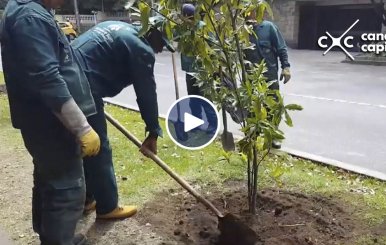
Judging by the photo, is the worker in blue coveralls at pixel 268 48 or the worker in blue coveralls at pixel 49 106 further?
the worker in blue coveralls at pixel 268 48

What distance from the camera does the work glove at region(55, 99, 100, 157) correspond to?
2.51 m

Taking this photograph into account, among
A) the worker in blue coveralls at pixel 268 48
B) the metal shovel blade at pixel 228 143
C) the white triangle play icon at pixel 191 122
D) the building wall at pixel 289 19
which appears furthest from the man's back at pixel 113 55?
the building wall at pixel 289 19

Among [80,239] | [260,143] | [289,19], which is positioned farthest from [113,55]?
[289,19]

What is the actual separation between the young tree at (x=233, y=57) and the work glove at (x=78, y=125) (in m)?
0.72

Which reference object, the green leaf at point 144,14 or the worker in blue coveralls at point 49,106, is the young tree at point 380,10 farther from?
the worker in blue coveralls at point 49,106

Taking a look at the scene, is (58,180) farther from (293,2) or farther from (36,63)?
(293,2)

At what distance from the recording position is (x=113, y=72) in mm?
3365

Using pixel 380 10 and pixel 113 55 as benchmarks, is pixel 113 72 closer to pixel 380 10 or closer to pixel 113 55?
pixel 113 55

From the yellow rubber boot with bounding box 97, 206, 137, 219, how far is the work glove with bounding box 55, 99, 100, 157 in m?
1.13

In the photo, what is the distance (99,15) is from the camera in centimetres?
3491

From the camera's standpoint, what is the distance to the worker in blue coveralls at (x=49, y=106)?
2.44 meters

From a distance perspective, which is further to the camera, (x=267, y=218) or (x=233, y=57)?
(x=267, y=218)

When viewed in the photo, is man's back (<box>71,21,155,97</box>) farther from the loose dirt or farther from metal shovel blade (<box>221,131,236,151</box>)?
metal shovel blade (<box>221,131,236,151</box>)
